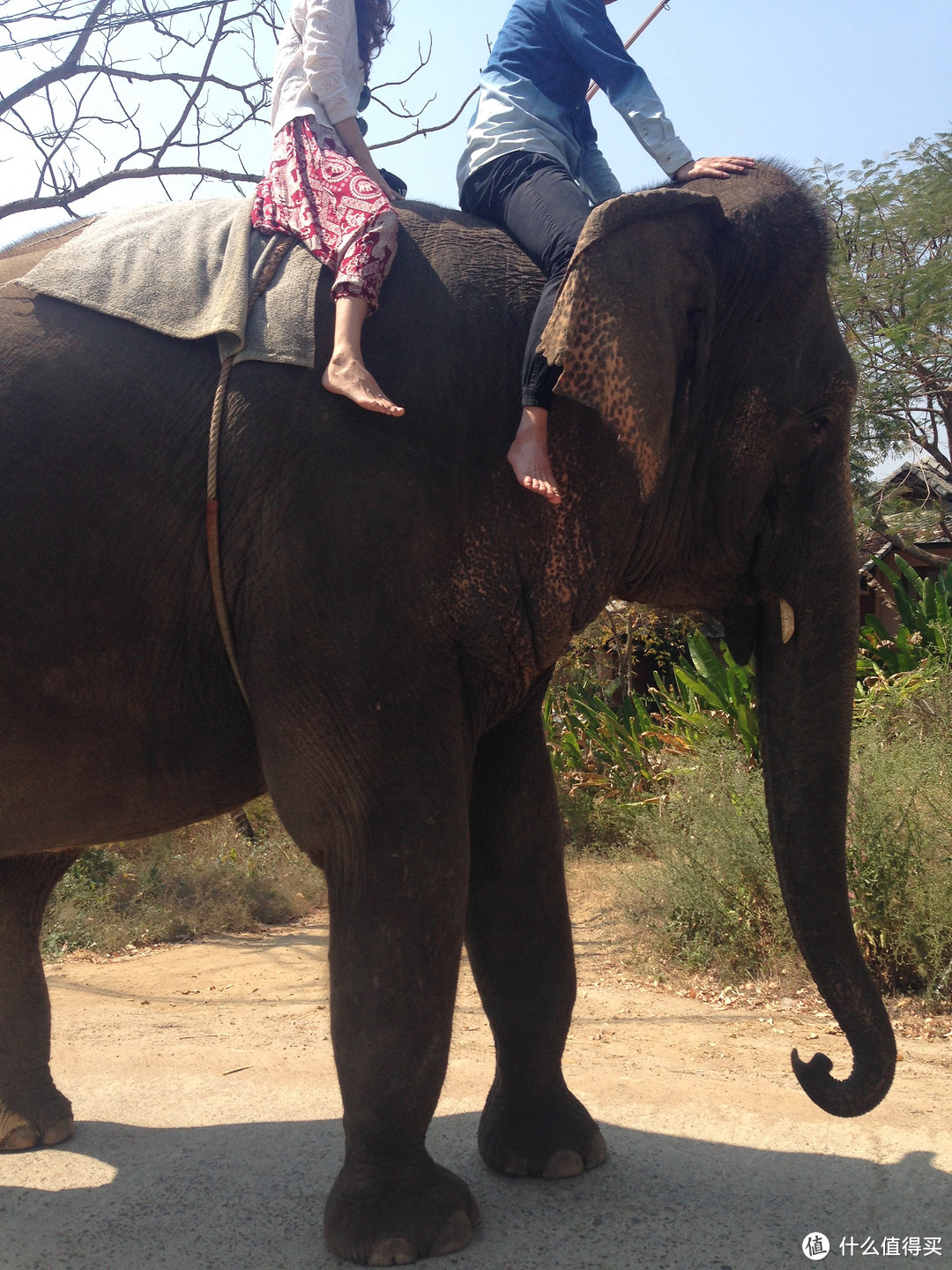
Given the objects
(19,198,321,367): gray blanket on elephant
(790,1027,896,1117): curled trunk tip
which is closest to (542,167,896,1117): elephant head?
(790,1027,896,1117): curled trunk tip

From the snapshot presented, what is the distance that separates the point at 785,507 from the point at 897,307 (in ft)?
31.7

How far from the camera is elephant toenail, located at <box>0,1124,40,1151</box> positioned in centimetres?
316

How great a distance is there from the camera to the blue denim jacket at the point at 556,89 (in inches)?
106

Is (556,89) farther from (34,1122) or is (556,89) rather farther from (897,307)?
(897,307)

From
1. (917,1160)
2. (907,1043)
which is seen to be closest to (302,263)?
(917,1160)

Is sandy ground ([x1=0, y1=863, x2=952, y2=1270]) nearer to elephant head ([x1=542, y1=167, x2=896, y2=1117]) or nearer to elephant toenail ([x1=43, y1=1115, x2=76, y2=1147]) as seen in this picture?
elephant toenail ([x1=43, y1=1115, x2=76, y2=1147])

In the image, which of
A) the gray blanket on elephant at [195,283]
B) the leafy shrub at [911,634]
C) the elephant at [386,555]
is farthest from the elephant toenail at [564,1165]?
the leafy shrub at [911,634]

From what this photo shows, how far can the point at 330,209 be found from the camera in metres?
2.48

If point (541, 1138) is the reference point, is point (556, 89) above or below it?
above

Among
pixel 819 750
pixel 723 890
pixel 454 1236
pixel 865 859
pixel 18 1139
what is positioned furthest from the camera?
pixel 723 890

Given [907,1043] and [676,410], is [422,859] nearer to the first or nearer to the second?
[676,410]

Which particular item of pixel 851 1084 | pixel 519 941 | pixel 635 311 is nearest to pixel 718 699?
pixel 519 941

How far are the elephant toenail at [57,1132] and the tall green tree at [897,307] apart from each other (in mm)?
8646

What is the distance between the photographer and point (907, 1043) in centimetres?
454
